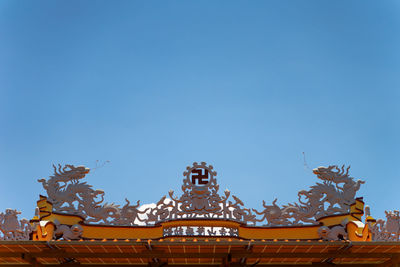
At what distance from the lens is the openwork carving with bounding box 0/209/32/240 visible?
15.1 meters

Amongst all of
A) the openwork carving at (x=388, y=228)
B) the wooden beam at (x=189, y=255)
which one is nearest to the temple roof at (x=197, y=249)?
the wooden beam at (x=189, y=255)

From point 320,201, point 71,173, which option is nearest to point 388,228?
point 320,201

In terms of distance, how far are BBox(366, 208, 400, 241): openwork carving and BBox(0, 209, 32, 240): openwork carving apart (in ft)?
37.6

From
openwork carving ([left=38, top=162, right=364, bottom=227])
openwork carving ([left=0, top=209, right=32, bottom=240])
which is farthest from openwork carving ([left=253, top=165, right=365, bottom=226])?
openwork carving ([left=0, top=209, right=32, bottom=240])

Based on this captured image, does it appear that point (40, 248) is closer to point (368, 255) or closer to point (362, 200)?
point (368, 255)

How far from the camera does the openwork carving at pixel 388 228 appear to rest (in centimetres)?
1509

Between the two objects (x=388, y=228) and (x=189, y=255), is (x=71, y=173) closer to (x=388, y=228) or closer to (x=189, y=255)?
(x=189, y=255)

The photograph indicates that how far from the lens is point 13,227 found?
15.1m

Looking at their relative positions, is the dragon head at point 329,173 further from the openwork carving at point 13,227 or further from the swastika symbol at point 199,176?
the openwork carving at point 13,227

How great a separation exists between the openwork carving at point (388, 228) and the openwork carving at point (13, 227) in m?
11.5

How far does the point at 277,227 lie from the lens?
1574 centimetres

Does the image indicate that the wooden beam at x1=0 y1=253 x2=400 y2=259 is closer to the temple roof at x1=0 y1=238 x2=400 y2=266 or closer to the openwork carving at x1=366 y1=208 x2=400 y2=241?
the temple roof at x1=0 y1=238 x2=400 y2=266

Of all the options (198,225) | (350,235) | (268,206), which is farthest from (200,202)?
(350,235)

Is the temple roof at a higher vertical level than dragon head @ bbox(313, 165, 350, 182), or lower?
lower
